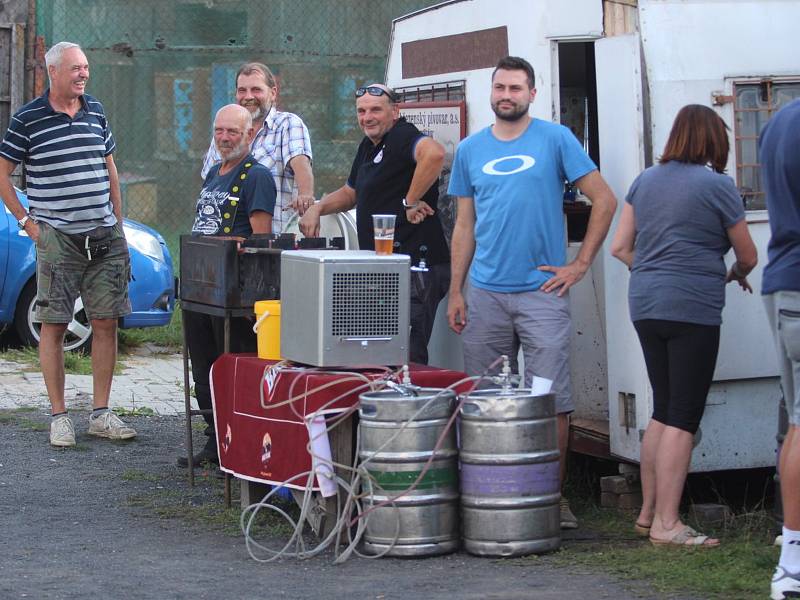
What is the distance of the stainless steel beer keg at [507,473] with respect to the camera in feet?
17.8

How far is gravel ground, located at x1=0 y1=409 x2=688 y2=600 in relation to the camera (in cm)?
510

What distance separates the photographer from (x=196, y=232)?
23.7 feet

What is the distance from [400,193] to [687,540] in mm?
2245

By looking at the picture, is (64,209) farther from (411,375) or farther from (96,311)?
(411,375)

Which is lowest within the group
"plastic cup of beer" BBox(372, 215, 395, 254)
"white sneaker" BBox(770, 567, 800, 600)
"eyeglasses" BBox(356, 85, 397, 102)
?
"white sneaker" BBox(770, 567, 800, 600)

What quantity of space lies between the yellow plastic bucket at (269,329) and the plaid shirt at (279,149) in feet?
4.51

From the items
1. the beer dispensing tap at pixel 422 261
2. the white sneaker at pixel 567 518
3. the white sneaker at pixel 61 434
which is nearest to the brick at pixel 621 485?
the white sneaker at pixel 567 518

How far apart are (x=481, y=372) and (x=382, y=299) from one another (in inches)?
26.5

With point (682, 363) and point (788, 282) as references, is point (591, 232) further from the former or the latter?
point (788, 282)

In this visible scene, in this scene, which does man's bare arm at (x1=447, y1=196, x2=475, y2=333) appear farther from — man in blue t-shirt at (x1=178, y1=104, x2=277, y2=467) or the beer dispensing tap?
man in blue t-shirt at (x1=178, y1=104, x2=277, y2=467)

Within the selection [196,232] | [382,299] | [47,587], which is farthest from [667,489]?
[196,232]

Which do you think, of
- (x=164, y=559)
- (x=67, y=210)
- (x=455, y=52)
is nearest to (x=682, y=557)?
(x=164, y=559)

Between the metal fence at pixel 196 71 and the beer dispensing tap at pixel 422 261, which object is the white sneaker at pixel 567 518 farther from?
the metal fence at pixel 196 71

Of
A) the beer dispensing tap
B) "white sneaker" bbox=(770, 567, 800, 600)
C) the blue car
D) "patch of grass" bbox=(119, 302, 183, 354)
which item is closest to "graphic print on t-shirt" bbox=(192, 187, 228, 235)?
Result: the beer dispensing tap
